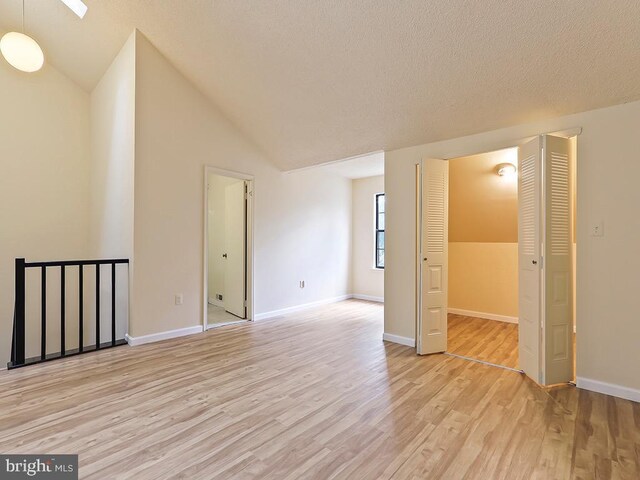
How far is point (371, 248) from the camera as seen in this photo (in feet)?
21.5

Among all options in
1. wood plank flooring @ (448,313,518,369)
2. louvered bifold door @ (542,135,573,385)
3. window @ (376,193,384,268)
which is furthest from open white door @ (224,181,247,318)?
louvered bifold door @ (542,135,573,385)

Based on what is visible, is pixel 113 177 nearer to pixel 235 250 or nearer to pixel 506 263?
pixel 235 250

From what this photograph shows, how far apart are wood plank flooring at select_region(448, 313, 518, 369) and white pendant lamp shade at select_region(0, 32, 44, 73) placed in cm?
520

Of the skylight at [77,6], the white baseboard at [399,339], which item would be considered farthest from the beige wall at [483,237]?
the skylight at [77,6]

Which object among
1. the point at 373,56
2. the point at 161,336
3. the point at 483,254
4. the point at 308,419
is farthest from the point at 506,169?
the point at 161,336

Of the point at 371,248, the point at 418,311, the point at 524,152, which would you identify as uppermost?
the point at 524,152

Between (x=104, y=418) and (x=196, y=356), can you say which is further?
(x=196, y=356)

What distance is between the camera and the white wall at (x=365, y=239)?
21.2 feet

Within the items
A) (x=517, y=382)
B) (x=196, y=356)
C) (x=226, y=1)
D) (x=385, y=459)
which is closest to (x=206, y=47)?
(x=226, y=1)

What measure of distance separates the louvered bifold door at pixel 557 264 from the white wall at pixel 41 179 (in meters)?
5.84

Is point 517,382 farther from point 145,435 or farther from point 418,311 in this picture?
point 145,435

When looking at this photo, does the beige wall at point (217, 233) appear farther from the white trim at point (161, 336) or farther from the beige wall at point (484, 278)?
the beige wall at point (484, 278)

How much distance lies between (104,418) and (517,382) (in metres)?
3.19

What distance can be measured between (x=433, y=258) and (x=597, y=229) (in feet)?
4.50
